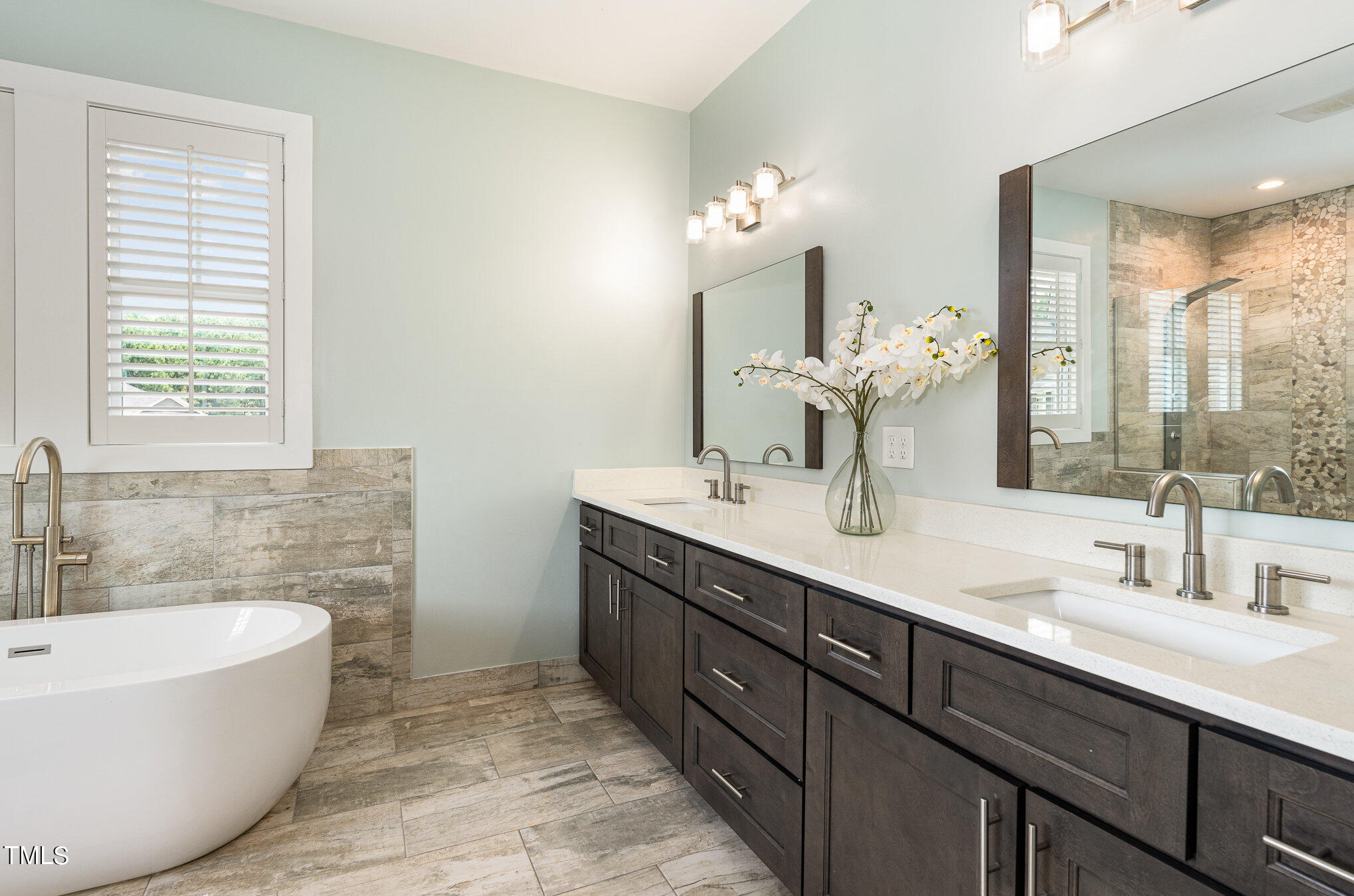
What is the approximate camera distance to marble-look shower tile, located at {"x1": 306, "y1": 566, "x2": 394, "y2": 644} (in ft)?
8.62

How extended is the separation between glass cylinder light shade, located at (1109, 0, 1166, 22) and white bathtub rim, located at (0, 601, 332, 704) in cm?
244

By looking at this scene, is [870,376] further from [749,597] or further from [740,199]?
[740,199]

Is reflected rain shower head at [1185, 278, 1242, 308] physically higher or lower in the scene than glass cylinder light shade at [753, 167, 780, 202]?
lower

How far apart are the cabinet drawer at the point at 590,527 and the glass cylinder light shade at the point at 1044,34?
77.8 inches

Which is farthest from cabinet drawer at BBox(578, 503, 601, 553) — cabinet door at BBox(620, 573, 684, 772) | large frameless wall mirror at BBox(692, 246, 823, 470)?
large frameless wall mirror at BBox(692, 246, 823, 470)

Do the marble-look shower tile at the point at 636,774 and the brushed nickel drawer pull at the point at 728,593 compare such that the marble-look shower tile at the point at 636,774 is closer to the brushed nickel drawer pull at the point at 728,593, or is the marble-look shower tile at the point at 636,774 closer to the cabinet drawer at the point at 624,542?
the cabinet drawer at the point at 624,542

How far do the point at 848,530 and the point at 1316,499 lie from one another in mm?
973

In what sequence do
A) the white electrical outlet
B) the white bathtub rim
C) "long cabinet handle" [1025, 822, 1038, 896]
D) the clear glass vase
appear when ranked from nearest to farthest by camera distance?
"long cabinet handle" [1025, 822, 1038, 896] → the white bathtub rim → the clear glass vase → the white electrical outlet

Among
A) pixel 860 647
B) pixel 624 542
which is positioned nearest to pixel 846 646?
pixel 860 647

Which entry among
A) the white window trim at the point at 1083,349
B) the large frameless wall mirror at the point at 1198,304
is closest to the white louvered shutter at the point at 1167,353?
the large frameless wall mirror at the point at 1198,304

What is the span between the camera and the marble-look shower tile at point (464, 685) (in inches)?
109

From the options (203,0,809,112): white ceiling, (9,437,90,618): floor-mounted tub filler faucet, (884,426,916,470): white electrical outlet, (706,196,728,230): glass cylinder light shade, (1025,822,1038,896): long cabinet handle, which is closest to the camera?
(1025,822,1038,896): long cabinet handle

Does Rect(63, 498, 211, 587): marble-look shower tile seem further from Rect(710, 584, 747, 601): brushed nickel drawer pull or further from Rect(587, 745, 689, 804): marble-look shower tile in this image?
Rect(710, 584, 747, 601): brushed nickel drawer pull

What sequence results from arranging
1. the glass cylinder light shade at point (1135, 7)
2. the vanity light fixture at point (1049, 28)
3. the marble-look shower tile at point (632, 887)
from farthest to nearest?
1. the marble-look shower tile at point (632, 887)
2. the vanity light fixture at point (1049, 28)
3. the glass cylinder light shade at point (1135, 7)
